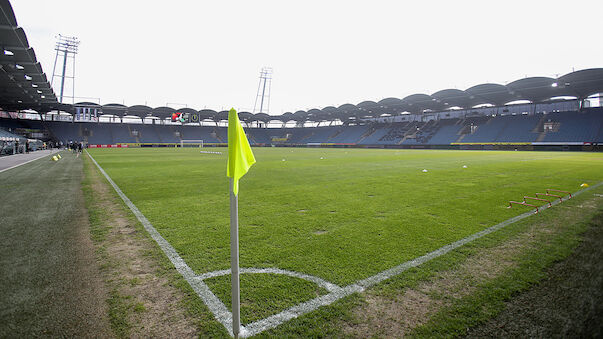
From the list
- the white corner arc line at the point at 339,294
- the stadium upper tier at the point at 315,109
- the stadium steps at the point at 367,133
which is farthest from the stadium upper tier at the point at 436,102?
the white corner arc line at the point at 339,294

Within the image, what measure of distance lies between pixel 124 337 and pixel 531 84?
5518cm

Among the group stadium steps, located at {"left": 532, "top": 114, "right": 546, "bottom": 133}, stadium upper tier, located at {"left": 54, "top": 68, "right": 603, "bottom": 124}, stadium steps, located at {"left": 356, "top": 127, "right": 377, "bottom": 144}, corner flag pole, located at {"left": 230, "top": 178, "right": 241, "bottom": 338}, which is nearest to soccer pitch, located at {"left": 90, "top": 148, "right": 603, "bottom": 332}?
corner flag pole, located at {"left": 230, "top": 178, "right": 241, "bottom": 338}

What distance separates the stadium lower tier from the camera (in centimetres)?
4553

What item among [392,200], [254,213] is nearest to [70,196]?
[254,213]

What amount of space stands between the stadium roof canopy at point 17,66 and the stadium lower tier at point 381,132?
24.8 metres

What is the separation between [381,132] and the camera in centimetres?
6938

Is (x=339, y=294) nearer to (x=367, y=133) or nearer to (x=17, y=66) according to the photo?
(x=17, y=66)

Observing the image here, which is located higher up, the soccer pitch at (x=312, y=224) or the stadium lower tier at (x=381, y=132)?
the stadium lower tier at (x=381, y=132)

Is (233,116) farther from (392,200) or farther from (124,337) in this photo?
(392,200)

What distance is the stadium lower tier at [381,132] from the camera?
4553 cm

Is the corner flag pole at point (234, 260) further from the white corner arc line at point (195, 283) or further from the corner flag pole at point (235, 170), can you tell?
the white corner arc line at point (195, 283)

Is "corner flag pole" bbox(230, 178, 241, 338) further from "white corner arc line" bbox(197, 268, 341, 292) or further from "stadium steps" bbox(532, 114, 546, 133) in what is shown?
"stadium steps" bbox(532, 114, 546, 133)

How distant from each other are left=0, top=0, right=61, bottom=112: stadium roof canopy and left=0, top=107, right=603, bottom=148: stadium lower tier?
81.4 ft

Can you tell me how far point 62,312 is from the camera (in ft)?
8.46
